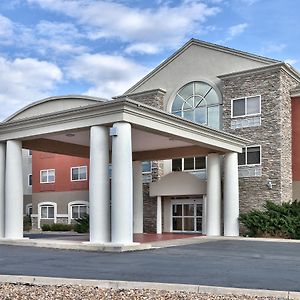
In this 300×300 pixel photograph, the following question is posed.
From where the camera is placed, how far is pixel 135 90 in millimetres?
32719

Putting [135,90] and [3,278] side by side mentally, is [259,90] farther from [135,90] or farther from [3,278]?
[3,278]

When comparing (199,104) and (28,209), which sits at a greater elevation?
(199,104)

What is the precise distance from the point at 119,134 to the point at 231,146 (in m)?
9.41

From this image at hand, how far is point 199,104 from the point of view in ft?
97.9

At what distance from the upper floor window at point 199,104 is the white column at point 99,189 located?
12.7 metres

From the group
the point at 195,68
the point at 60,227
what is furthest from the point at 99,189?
the point at 60,227

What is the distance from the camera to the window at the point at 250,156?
2752 centimetres

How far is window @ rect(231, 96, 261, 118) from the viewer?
27.7 meters

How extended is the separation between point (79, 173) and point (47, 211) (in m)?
4.69

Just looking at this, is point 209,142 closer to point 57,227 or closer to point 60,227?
point 60,227

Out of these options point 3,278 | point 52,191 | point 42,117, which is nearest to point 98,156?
point 42,117

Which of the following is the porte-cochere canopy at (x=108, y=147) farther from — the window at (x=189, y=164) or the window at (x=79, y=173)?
the window at (x=79, y=173)

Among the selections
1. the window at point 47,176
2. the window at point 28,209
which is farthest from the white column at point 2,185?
the window at point 28,209

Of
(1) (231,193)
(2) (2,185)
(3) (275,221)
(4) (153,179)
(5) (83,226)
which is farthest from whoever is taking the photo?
(5) (83,226)
